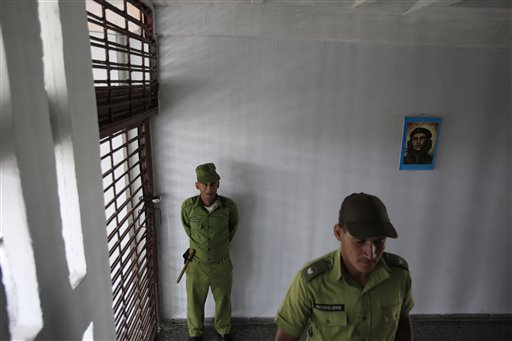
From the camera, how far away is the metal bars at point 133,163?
87.0 inches

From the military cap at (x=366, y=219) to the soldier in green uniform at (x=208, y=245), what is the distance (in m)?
1.52

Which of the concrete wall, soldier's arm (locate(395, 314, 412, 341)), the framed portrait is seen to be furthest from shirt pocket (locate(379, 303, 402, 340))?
the framed portrait

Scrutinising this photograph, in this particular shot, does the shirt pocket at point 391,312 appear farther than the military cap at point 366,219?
Yes

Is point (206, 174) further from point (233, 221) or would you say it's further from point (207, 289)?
point (207, 289)

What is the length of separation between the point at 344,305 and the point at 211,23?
2.41 m

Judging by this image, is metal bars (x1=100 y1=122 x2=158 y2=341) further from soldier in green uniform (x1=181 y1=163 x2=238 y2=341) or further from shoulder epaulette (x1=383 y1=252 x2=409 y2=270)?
shoulder epaulette (x1=383 y1=252 x2=409 y2=270)

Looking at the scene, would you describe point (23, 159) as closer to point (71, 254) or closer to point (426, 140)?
point (71, 254)

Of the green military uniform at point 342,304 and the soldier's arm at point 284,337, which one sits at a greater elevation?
the green military uniform at point 342,304

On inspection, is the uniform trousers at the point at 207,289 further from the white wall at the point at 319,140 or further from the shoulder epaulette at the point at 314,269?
the shoulder epaulette at the point at 314,269

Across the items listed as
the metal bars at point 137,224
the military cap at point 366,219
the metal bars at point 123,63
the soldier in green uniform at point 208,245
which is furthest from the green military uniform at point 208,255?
the military cap at point 366,219

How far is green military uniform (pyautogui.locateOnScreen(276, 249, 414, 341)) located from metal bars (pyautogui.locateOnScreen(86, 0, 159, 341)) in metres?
1.20

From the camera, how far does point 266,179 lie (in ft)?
10.5

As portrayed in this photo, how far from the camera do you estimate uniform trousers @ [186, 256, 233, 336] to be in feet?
9.95

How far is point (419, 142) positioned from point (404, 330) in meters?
1.92
